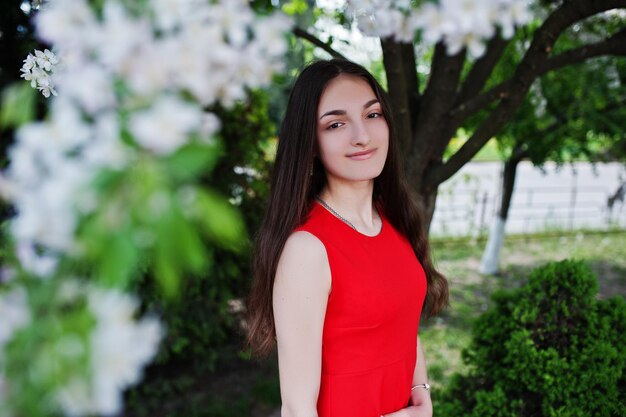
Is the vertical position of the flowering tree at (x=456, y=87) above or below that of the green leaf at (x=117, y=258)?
above

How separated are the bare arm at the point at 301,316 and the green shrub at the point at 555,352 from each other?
1.31 meters

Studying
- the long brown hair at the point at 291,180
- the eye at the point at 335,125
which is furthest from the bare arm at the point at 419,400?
the eye at the point at 335,125

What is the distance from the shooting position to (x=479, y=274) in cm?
693

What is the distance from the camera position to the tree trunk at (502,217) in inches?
251

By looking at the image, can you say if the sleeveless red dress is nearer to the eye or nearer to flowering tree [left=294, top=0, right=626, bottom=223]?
the eye

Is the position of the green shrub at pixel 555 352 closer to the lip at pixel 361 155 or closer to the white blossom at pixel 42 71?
the lip at pixel 361 155

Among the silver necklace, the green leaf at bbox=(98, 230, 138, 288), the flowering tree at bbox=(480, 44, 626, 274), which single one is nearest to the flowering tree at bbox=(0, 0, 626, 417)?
the green leaf at bbox=(98, 230, 138, 288)

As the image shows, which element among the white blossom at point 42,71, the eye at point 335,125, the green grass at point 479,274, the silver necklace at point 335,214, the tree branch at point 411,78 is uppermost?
the tree branch at point 411,78

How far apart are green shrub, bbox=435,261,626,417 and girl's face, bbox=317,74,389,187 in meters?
1.31

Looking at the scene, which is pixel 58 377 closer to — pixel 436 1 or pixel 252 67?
pixel 252 67

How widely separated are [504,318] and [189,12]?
8.18 feet

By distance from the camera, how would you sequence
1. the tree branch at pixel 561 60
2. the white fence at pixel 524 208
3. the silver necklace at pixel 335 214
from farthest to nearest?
1. the white fence at pixel 524 208
2. the tree branch at pixel 561 60
3. the silver necklace at pixel 335 214

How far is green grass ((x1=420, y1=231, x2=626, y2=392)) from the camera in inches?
192

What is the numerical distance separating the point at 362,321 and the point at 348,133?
59cm
